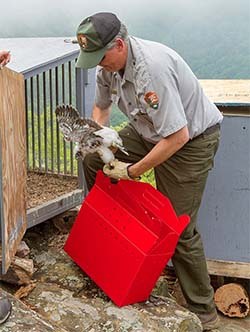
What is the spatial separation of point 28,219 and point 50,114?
685mm

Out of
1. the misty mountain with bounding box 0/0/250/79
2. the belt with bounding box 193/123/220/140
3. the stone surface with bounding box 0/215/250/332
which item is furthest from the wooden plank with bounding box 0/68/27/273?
the misty mountain with bounding box 0/0/250/79

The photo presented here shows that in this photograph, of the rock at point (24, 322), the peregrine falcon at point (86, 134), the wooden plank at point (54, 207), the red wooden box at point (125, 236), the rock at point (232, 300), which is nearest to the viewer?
the rock at point (24, 322)

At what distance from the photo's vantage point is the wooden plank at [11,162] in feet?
7.29

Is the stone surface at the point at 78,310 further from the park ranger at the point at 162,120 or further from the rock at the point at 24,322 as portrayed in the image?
the park ranger at the point at 162,120

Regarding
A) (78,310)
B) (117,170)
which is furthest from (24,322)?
(117,170)

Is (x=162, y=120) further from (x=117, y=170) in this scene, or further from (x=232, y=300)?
(x=232, y=300)

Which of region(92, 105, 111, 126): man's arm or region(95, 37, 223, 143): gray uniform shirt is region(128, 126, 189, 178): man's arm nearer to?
region(95, 37, 223, 143): gray uniform shirt

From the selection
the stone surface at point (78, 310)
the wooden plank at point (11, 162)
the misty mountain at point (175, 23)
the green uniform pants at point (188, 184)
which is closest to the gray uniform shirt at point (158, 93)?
the green uniform pants at point (188, 184)

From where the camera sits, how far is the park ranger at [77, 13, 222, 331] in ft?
8.04

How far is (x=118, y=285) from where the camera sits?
2602 mm

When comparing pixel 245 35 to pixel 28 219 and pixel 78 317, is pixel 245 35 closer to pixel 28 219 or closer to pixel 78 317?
pixel 28 219

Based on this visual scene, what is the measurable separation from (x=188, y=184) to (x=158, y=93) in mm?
561

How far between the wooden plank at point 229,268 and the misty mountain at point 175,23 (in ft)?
6.74

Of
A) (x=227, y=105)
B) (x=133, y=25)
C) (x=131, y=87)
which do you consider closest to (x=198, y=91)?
(x=131, y=87)
